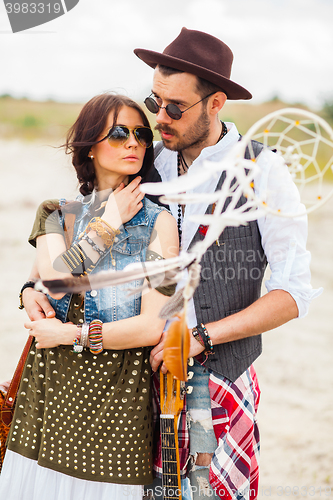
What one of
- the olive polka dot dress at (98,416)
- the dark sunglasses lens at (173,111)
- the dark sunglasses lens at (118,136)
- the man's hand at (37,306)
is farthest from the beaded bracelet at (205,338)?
the dark sunglasses lens at (173,111)

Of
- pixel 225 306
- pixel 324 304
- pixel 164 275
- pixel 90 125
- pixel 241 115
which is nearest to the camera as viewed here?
pixel 164 275

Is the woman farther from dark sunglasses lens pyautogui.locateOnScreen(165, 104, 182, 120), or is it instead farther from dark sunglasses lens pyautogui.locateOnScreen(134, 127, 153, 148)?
dark sunglasses lens pyautogui.locateOnScreen(165, 104, 182, 120)

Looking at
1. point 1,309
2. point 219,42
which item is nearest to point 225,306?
point 219,42

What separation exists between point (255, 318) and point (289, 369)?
3.82 meters

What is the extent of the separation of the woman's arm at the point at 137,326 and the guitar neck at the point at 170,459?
35 cm

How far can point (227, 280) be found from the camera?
1884 mm

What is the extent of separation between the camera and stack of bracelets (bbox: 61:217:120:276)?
5.24 ft

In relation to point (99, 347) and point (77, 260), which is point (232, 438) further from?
point (77, 260)

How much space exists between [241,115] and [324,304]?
7.12m

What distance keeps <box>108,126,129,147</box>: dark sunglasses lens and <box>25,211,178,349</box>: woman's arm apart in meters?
0.36

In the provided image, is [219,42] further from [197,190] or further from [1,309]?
[1,309]

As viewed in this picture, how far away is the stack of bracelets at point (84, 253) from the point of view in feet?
5.24

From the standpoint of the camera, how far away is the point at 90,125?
5.75ft

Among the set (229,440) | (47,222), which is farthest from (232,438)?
(47,222)
